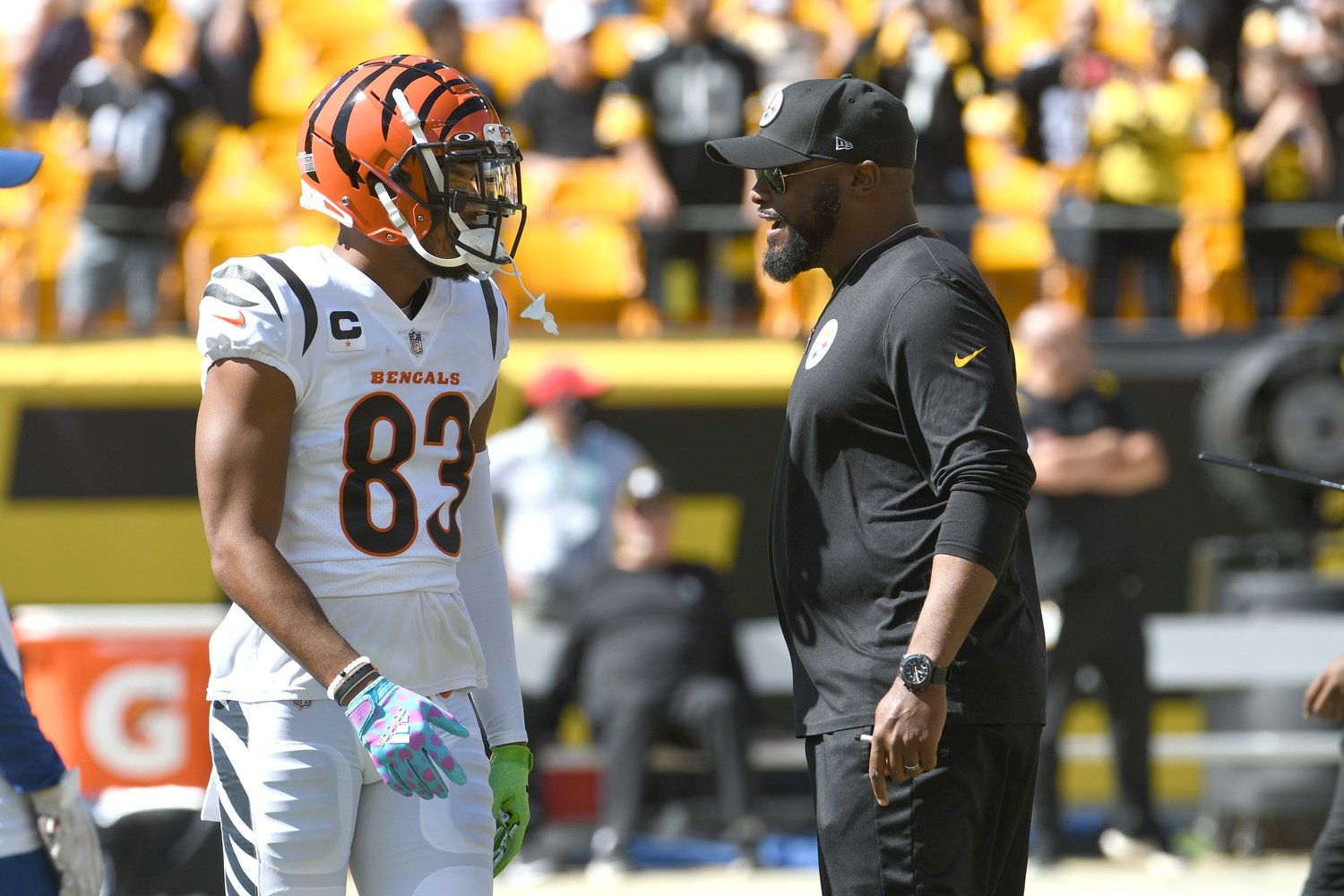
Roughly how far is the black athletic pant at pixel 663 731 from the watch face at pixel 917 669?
4.43 metres

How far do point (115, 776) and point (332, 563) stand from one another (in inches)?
147

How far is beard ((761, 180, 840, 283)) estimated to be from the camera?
3.37 meters

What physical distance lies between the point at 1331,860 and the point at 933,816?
135cm

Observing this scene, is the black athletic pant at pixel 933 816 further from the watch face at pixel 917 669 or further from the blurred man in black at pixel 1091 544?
the blurred man in black at pixel 1091 544

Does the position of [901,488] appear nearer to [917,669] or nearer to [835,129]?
[917,669]

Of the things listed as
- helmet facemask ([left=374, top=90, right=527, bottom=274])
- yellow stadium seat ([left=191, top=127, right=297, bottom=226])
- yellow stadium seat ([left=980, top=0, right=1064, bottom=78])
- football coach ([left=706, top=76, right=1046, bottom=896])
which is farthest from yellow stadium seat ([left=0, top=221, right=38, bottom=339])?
football coach ([left=706, top=76, right=1046, bottom=896])

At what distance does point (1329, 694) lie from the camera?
3.92 m

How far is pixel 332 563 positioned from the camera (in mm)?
3068

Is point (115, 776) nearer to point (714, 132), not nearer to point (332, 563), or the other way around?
point (332, 563)

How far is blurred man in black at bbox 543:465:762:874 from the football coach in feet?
13.6

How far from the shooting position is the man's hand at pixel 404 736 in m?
2.83

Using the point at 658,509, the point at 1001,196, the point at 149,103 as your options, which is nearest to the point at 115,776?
the point at 658,509

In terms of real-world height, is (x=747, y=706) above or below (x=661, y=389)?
below

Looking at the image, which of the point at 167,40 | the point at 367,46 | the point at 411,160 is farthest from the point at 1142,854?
the point at 167,40
